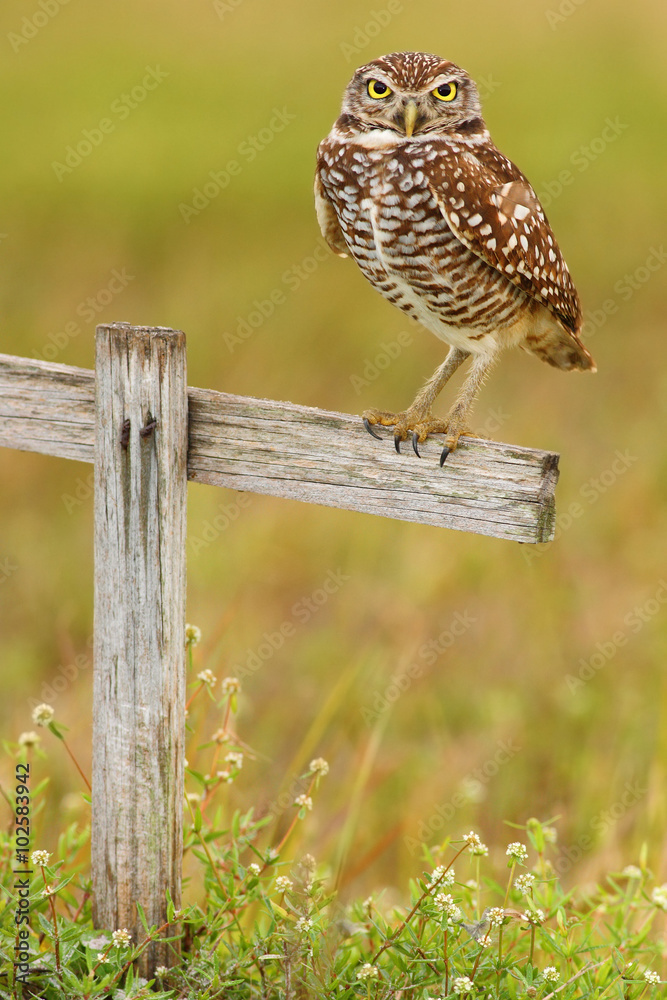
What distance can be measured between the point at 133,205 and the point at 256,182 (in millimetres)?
1419

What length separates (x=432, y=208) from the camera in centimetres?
226

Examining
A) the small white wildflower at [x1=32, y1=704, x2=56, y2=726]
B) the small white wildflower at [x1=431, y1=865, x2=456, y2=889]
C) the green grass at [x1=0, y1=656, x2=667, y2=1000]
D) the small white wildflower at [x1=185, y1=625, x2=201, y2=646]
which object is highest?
the small white wildflower at [x1=185, y1=625, x2=201, y2=646]

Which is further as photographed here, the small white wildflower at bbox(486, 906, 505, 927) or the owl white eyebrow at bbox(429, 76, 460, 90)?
the owl white eyebrow at bbox(429, 76, 460, 90)

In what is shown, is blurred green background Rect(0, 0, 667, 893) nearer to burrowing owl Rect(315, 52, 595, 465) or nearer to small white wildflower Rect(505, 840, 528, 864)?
small white wildflower Rect(505, 840, 528, 864)

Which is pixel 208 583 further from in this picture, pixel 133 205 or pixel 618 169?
pixel 618 169

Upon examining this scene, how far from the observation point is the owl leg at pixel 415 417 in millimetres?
2070

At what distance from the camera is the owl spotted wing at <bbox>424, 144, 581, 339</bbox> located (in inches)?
89.0

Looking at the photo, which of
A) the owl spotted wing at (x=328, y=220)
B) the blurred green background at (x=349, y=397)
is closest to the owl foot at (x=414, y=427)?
the owl spotted wing at (x=328, y=220)

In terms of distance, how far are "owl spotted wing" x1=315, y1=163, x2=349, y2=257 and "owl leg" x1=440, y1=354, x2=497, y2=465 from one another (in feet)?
1.58

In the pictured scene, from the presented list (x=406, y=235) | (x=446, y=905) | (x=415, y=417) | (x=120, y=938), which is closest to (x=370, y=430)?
(x=415, y=417)

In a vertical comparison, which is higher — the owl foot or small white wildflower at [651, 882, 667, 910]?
the owl foot

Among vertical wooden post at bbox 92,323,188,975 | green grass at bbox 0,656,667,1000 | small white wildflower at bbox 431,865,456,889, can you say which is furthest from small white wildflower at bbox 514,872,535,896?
vertical wooden post at bbox 92,323,188,975

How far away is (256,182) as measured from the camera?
1027cm

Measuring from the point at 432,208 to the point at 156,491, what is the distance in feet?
3.01
